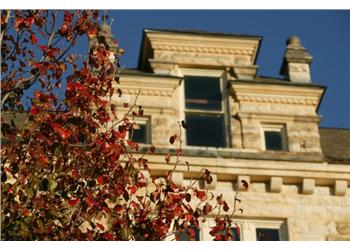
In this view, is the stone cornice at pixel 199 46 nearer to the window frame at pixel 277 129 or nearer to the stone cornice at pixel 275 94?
the stone cornice at pixel 275 94

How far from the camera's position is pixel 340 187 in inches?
561

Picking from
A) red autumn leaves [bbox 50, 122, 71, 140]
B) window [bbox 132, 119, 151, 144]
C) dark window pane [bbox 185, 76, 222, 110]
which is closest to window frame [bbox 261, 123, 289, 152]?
dark window pane [bbox 185, 76, 222, 110]

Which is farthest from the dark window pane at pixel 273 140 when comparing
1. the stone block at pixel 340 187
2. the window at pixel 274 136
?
the stone block at pixel 340 187

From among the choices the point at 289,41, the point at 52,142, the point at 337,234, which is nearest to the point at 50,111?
the point at 52,142

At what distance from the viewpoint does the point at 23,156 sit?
9.63 meters

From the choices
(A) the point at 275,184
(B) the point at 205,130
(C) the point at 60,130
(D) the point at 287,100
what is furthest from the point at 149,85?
(C) the point at 60,130

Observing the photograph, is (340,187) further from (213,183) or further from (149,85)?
(149,85)

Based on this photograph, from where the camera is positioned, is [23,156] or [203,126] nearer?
[23,156]

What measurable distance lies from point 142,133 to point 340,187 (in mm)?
3146

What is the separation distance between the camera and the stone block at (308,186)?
46.3 ft

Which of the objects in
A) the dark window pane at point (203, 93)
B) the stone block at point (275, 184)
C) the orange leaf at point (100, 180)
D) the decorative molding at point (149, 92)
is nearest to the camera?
the orange leaf at point (100, 180)

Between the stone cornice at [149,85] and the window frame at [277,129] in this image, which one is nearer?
the window frame at [277,129]
